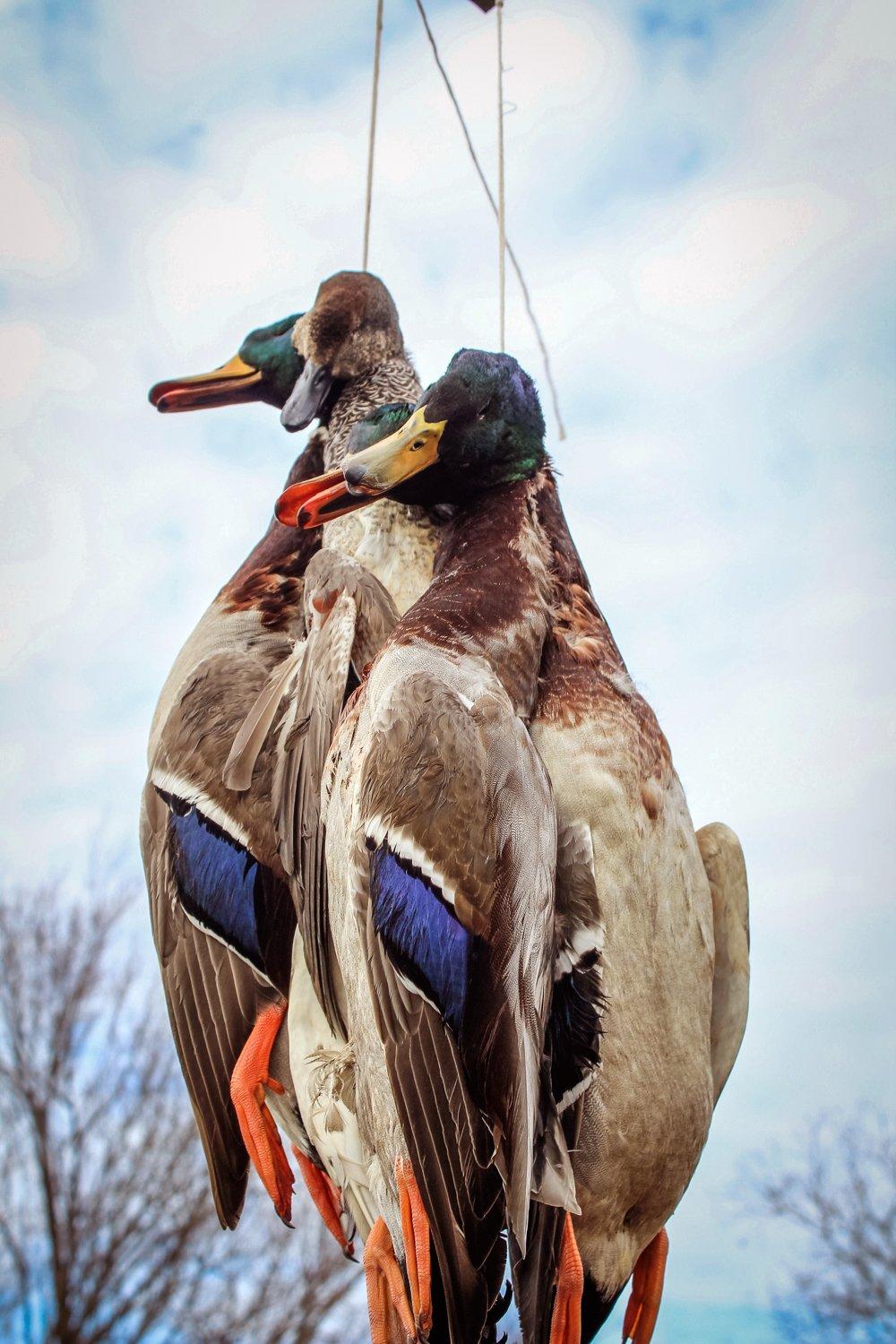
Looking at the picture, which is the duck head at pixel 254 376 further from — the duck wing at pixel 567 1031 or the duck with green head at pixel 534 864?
the duck wing at pixel 567 1031

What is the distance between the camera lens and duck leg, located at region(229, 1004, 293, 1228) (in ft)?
5.22

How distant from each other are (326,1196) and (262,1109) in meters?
0.17

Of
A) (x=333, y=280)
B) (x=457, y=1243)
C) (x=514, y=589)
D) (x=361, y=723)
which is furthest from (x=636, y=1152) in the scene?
(x=333, y=280)

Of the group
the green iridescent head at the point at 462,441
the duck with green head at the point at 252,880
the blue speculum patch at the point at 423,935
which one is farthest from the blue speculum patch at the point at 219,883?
the green iridescent head at the point at 462,441

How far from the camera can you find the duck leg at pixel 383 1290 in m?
1.37

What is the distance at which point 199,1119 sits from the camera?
5.56ft

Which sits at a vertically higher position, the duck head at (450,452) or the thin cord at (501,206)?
the thin cord at (501,206)

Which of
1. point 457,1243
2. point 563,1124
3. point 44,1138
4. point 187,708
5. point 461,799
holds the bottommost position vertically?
point 457,1243

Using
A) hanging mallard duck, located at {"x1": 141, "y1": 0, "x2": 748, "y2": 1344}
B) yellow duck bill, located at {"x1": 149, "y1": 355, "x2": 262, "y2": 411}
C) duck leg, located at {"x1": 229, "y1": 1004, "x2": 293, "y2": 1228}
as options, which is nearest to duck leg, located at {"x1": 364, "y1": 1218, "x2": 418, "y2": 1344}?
hanging mallard duck, located at {"x1": 141, "y1": 0, "x2": 748, "y2": 1344}

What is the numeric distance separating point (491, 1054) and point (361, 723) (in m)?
0.40

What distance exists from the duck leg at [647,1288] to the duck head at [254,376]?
1514mm

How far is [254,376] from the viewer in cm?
224

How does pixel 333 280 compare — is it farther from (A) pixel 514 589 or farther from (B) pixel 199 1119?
(B) pixel 199 1119

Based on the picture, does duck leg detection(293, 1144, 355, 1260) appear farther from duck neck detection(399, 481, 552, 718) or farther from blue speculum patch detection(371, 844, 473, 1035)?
duck neck detection(399, 481, 552, 718)
